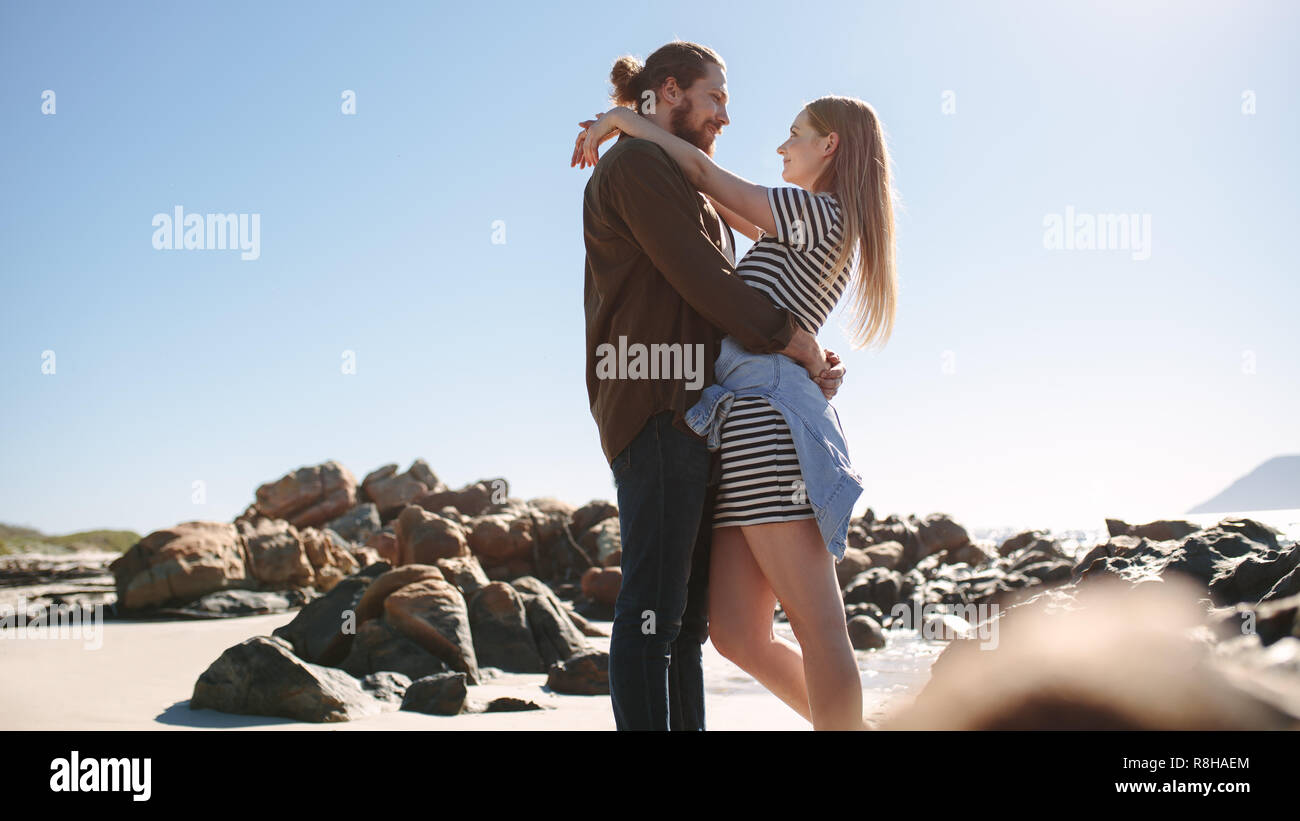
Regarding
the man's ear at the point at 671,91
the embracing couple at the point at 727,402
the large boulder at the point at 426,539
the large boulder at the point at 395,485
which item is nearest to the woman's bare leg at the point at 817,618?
the embracing couple at the point at 727,402

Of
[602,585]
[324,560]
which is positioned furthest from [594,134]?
[324,560]

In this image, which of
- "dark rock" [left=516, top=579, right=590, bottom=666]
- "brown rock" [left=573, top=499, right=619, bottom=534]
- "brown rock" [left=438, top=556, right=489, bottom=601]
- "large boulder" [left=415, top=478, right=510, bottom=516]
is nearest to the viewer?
"dark rock" [left=516, top=579, right=590, bottom=666]

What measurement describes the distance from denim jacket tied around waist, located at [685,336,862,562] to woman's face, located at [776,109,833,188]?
65 centimetres

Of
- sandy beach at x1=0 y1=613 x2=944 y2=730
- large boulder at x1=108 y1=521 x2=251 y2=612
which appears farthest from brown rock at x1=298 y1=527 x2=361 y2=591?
sandy beach at x1=0 y1=613 x2=944 y2=730

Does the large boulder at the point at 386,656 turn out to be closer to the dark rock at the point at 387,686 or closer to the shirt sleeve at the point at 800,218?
the dark rock at the point at 387,686

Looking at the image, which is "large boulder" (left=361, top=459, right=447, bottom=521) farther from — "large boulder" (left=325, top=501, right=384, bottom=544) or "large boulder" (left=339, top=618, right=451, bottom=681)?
"large boulder" (left=339, top=618, right=451, bottom=681)

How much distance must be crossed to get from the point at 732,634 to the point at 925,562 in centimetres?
1659

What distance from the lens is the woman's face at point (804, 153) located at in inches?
119

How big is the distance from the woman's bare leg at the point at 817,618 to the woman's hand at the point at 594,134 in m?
1.39

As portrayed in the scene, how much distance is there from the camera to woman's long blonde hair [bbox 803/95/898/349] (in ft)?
9.48

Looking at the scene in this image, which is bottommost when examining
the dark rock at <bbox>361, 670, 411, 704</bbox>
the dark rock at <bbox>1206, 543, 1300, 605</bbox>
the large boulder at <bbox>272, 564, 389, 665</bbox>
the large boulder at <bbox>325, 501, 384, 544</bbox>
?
the large boulder at <bbox>325, 501, 384, 544</bbox>

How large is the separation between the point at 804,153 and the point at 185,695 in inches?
203

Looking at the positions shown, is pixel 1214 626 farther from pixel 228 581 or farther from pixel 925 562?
pixel 925 562

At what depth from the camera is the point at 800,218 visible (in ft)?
9.16
